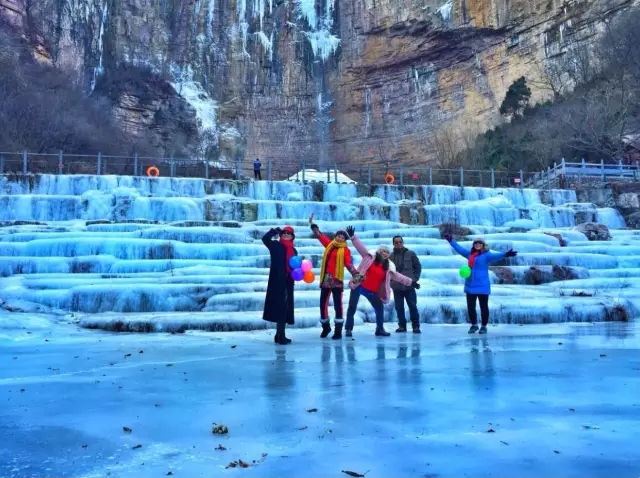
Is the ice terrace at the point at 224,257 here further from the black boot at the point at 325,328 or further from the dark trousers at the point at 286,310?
the dark trousers at the point at 286,310

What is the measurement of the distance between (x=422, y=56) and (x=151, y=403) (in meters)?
47.6

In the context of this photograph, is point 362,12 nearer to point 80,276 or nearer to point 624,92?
point 624,92

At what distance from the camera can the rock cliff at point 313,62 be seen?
43.9 meters

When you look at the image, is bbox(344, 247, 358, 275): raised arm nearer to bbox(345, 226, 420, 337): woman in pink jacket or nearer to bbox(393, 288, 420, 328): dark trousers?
bbox(345, 226, 420, 337): woman in pink jacket

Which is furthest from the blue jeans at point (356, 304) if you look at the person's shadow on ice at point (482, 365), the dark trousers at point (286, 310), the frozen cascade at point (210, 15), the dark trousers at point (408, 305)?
the frozen cascade at point (210, 15)

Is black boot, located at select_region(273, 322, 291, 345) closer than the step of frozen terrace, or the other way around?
black boot, located at select_region(273, 322, 291, 345)

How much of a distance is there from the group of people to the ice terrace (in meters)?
1.26

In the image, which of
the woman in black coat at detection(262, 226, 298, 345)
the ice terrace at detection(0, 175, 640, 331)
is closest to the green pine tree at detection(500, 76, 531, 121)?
the ice terrace at detection(0, 175, 640, 331)

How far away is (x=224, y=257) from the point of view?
13.1 m

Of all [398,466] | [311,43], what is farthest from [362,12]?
[398,466]

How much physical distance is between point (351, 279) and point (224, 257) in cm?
621

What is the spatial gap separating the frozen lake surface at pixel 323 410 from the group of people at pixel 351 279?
688mm

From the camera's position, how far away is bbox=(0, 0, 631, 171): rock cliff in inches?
1730

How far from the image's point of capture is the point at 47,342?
21.9 feet
